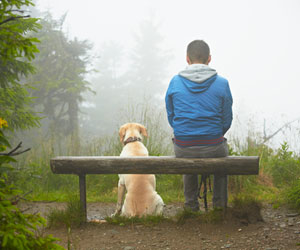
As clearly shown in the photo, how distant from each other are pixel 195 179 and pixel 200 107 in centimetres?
92

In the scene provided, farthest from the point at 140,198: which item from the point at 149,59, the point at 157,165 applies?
the point at 149,59

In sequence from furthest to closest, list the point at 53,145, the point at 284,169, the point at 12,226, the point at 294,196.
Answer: the point at 53,145
the point at 284,169
the point at 294,196
the point at 12,226

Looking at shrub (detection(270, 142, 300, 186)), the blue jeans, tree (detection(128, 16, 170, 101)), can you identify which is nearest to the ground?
the blue jeans

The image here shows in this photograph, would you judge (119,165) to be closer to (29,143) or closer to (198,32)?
(29,143)

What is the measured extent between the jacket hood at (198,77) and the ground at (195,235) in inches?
58.5

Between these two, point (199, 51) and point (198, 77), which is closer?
point (198, 77)

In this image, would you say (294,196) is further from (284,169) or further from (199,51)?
(199,51)

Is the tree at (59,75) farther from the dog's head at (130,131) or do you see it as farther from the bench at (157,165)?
the bench at (157,165)

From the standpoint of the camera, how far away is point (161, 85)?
41688 millimetres

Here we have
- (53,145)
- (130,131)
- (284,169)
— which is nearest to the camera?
(130,131)

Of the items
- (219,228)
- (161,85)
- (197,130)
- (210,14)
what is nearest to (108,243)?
(219,228)

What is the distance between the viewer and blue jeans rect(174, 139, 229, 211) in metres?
3.61

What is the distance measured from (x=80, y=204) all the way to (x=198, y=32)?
88909 mm

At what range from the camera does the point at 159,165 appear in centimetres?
362
